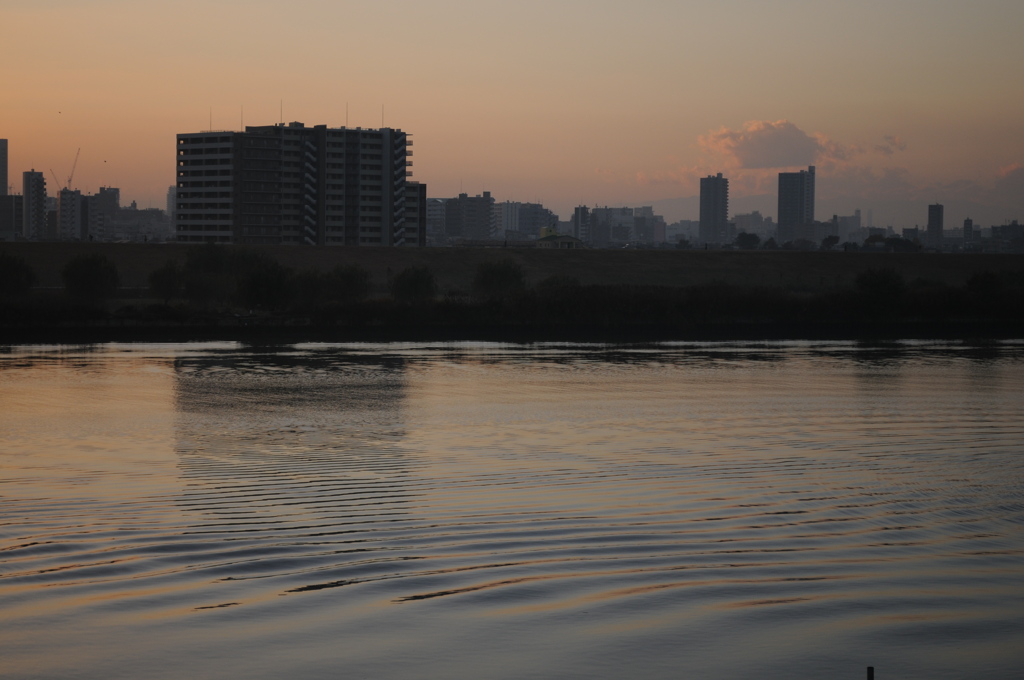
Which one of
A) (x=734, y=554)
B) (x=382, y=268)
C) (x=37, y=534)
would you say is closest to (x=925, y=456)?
(x=734, y=554)

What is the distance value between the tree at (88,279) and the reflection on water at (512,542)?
54.3 m

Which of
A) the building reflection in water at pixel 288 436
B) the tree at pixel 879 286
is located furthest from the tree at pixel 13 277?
the tree at pixel 879 286

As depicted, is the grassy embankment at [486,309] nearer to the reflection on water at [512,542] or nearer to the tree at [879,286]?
the tree at [879,286]

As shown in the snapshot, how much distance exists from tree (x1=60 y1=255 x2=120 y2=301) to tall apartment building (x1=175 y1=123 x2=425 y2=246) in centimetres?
8429

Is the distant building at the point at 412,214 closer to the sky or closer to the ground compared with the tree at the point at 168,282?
closer to the sky

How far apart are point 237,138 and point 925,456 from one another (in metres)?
161

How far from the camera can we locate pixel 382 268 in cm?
11938

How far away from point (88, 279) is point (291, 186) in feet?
306

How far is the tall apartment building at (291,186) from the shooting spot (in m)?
170

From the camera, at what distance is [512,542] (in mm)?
13719

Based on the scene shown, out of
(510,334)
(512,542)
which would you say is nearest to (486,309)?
(510,334)

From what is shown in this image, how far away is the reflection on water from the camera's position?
10.1 m

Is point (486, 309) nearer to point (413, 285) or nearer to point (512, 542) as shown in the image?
point (413, 285)

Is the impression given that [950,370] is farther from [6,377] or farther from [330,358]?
[6,377]
